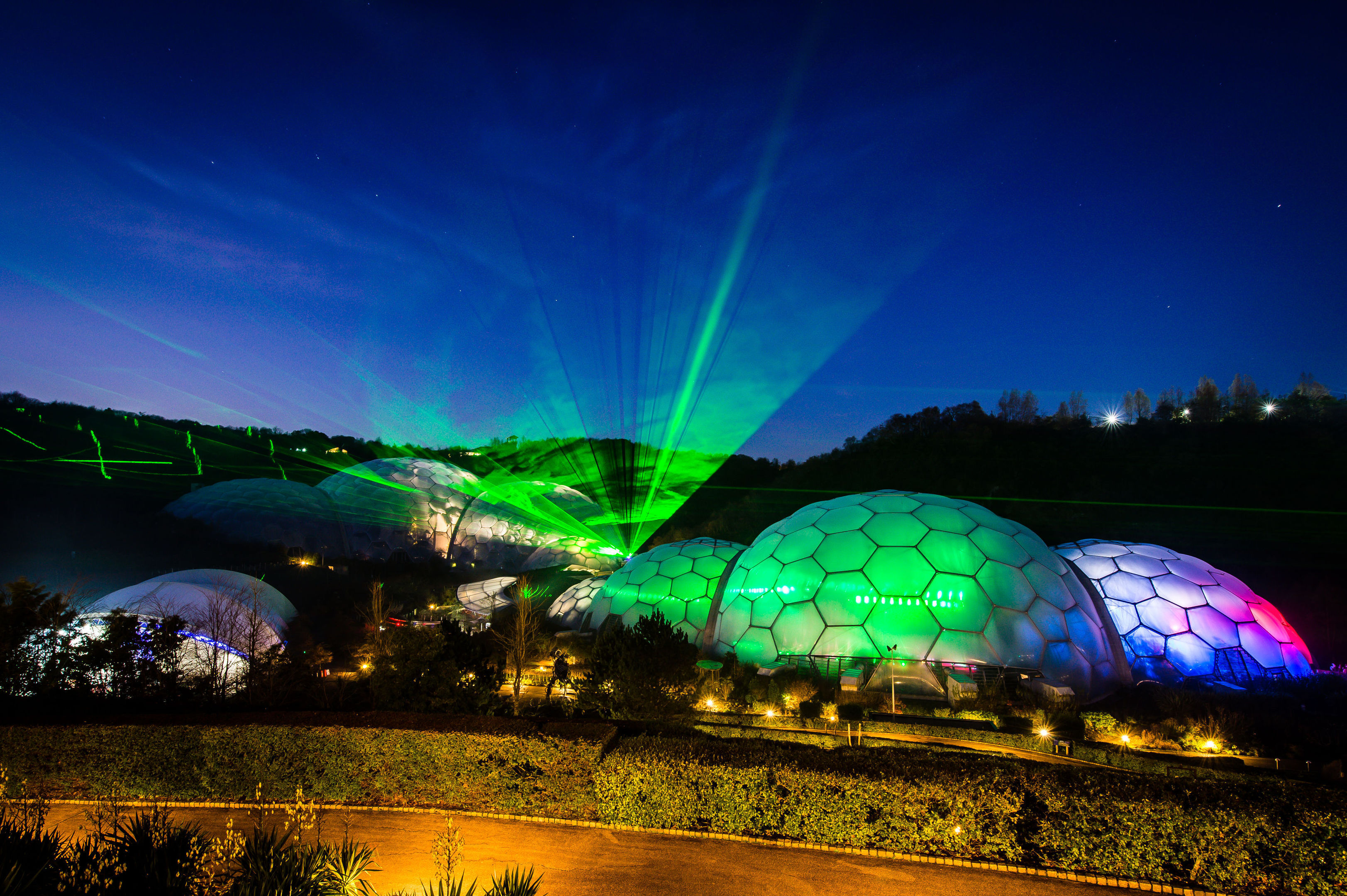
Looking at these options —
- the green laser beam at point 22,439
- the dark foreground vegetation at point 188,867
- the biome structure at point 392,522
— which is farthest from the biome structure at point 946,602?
the green laser beam at point 22,439

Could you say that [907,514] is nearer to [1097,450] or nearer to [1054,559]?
[1054,559]

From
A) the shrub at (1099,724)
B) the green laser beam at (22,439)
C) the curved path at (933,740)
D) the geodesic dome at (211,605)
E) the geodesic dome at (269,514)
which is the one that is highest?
the green laser beam at (22,439)

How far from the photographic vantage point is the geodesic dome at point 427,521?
2959cm

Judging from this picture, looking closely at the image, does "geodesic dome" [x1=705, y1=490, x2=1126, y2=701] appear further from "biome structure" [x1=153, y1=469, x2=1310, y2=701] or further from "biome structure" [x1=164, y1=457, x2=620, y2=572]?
"biome structure" [x1=164, y1=457, x2=620, y2=572]

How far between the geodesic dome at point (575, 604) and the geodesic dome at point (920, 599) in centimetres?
546

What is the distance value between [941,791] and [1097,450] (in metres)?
42.0

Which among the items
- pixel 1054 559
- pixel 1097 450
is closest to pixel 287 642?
pixel 1054 559

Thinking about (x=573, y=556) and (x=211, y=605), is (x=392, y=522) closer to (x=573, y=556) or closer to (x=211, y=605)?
(x=573, y=556)

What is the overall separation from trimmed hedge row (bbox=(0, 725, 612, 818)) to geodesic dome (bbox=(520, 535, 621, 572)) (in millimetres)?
19995

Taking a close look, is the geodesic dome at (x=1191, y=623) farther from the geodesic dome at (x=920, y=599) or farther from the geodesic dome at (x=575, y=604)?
the geodesic dome at (x=575, y=604)

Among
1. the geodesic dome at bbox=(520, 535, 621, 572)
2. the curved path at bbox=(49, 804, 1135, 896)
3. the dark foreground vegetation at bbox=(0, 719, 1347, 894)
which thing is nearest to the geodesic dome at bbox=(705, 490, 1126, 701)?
the dark foreground vegetation at bbox=(0, 719, 1347, 894)

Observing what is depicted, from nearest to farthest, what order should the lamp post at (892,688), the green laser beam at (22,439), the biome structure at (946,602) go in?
1. the lamp post at (892,688)
2. the biome structure at (946,602)
3. the green laser beam at (22,439)

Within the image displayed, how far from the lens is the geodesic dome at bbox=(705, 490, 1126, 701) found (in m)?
12.8

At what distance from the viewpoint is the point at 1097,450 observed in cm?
3897
